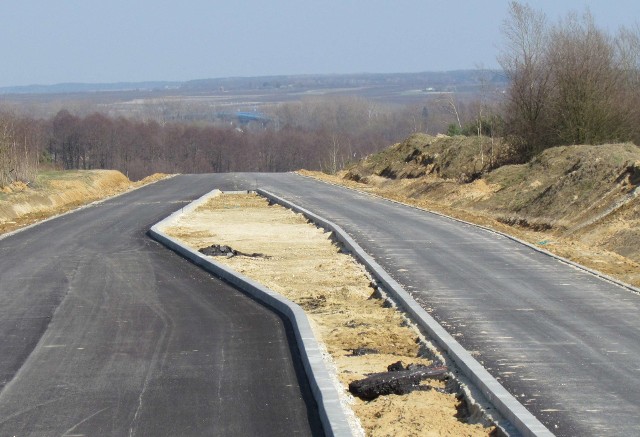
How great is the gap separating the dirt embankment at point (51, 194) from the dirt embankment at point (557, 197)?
13.7 meters

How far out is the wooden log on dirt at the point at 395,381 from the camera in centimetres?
1055

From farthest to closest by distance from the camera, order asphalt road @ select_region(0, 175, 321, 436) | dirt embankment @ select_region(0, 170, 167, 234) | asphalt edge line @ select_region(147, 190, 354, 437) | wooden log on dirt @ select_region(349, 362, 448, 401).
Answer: dirt embankment @ select_region(0, 170, 167, 234) < wooden log on dirt @ select_region(349, 362, 448, 401) < asphalt road @ select_region(0, 175, 321, 436) < asphalt edge line @ select_region(147, 190, 354, 437)

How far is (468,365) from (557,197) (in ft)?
68.9

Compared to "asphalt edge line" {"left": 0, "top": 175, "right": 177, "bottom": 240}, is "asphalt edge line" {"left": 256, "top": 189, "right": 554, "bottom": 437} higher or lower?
higher

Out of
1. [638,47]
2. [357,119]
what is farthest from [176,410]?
[357,119]

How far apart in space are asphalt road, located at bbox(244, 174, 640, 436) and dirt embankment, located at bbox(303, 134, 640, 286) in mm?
2161

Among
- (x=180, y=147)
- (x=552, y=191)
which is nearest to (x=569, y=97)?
(x=552, y=191)


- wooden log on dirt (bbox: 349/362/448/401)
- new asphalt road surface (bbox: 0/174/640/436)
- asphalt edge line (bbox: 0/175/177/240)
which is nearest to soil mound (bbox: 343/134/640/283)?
new asphalt road surface (bbox: 0/174/640/436)

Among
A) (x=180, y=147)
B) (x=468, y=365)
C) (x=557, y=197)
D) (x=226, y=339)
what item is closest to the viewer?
(x=468, y=365)

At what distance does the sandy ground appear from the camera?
9742mm

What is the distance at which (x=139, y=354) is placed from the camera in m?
12.2

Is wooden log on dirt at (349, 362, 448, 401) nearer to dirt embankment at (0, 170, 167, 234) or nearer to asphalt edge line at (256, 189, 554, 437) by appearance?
asphalt edge line at (256, 189, 554, 437)

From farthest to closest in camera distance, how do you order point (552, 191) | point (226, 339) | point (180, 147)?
point (180, 147), point (552, 191), point (226, 339)

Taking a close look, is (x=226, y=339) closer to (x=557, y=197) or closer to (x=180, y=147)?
(x=557, y=197)
